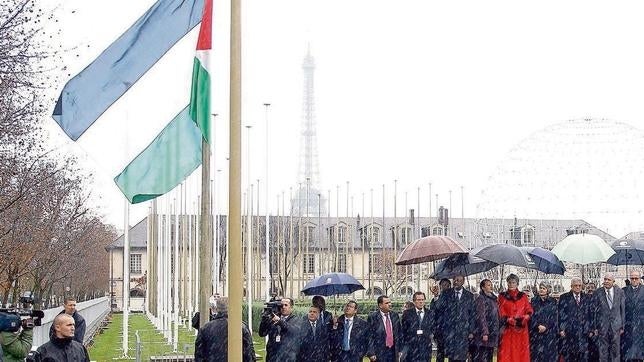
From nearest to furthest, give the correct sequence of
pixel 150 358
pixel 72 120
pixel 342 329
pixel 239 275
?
pixel 239 275 < pixel 72 120 < pixel 342 329 < pixel 150 358

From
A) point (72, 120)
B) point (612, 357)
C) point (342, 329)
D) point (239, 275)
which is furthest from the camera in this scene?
point (612, 357)

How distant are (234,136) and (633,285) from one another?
12.7 metres

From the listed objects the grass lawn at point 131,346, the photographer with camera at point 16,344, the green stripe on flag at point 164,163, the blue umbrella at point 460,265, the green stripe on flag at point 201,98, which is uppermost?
the green stripe on flag at point 201,98

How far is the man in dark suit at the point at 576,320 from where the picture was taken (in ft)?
64.5

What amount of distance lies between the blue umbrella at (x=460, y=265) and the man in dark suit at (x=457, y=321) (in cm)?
97

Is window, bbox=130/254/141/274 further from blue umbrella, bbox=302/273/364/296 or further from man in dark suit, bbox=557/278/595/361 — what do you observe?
man in dark suit, bbox=557/278/595/361

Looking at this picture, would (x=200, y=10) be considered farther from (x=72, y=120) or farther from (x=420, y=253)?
(x=420, y=253)

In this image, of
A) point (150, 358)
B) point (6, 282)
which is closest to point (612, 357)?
point (150, 358)

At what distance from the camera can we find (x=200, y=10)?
11.0m

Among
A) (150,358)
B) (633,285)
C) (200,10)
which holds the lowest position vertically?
(150,358)

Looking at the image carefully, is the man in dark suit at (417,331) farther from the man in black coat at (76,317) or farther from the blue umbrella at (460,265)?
the man in black coat at (76,317)

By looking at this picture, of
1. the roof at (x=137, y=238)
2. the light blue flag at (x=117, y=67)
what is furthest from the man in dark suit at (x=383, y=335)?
the roof at (x=137, y=238)

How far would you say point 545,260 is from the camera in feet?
65.5

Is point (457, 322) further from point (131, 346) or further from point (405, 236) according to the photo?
point (405, 236)
